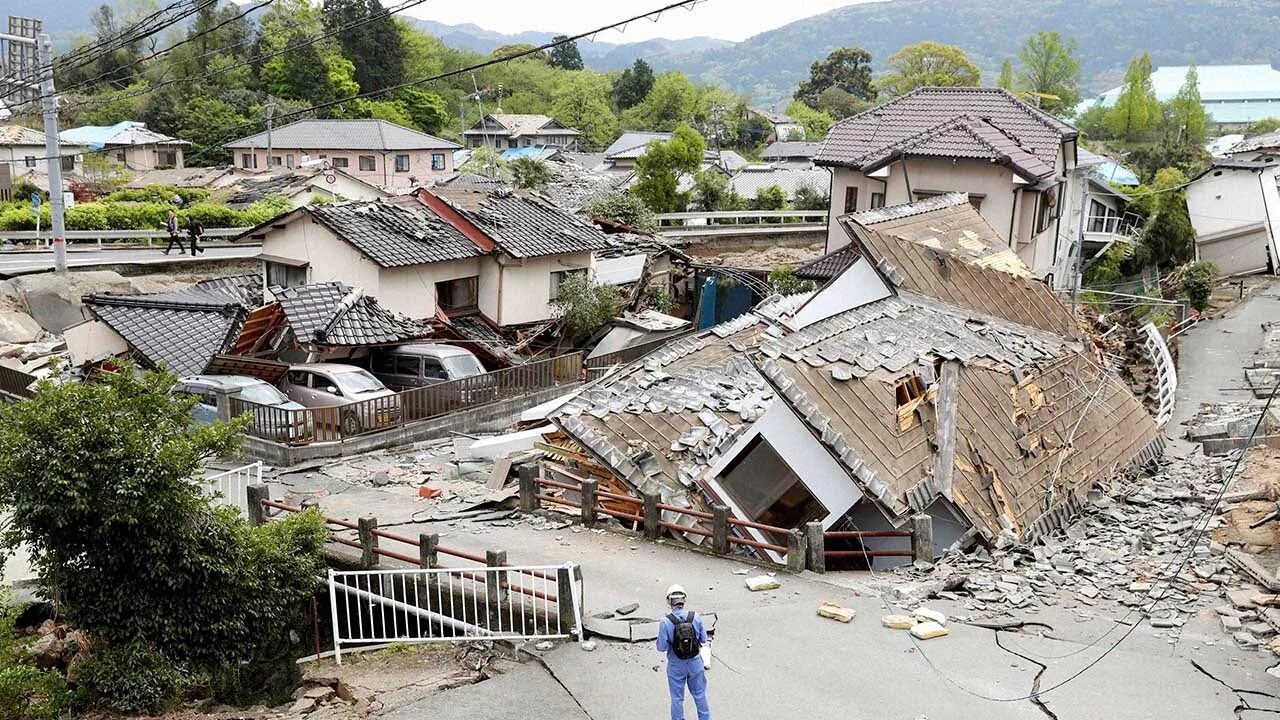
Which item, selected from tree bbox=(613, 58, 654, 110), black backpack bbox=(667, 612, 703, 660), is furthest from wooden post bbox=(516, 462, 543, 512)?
tree bbox=(613, 58, 654, 110)

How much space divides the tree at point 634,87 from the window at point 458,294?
8243 centimetres

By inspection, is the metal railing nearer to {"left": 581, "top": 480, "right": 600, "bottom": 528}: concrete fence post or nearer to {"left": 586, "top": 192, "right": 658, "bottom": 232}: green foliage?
{"left": 581, "top": 480, "right": 600, "bottom": 528}: concrete fence post

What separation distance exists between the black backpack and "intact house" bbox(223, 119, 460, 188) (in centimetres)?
5709

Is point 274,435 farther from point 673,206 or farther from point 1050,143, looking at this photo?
point 673,206

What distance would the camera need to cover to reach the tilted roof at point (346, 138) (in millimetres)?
64750

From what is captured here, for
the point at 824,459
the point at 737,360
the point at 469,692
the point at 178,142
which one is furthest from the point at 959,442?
the point at 178,142

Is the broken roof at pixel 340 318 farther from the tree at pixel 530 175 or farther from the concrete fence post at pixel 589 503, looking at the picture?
the tree at pixel 530 175

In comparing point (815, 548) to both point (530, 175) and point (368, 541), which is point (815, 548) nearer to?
point (368, 541)

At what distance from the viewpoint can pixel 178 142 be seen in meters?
67.4

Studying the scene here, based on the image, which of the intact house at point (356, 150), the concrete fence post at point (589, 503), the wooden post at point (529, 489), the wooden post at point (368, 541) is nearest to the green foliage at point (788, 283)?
the wooden post at point (529, 489)

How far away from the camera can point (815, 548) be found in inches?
571

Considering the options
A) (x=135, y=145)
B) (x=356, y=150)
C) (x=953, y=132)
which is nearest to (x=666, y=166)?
(x=953, y=132)

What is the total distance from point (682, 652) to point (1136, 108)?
85958mm

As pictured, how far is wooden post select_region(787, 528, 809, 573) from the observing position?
14.4 metres
